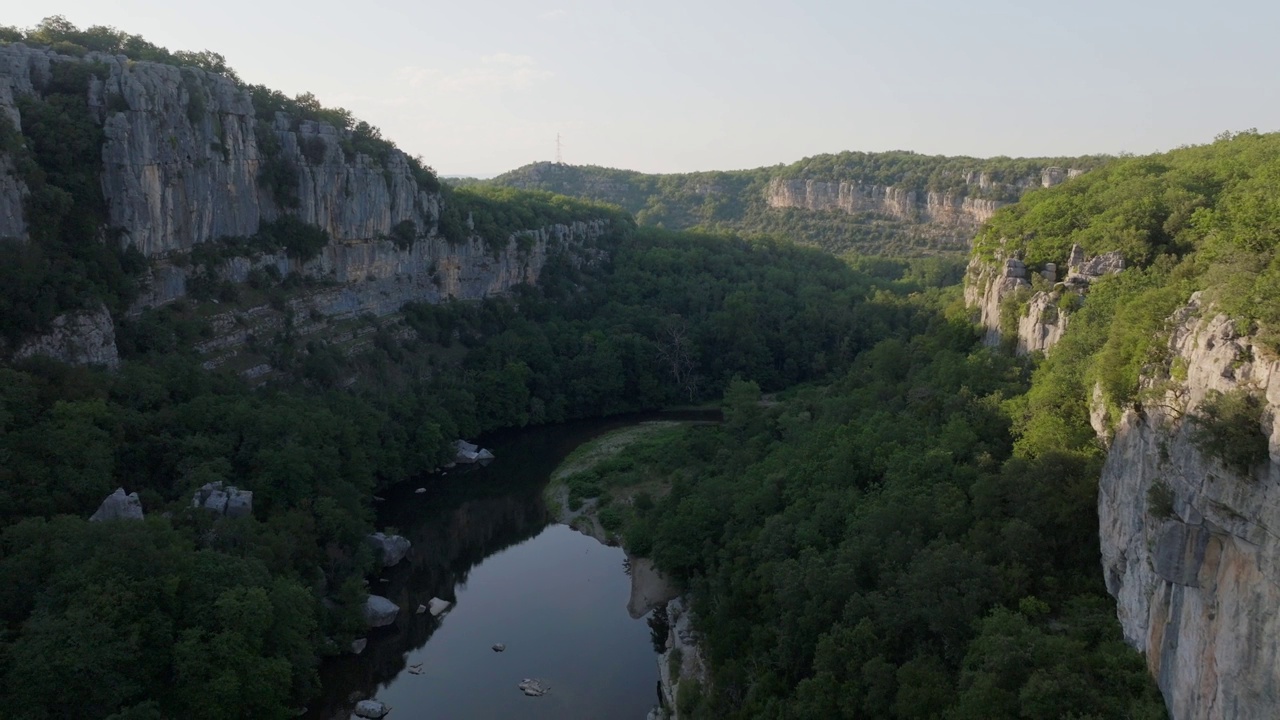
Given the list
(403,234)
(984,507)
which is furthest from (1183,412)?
(403,234)

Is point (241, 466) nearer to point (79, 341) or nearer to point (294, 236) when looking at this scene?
point (79, 341)

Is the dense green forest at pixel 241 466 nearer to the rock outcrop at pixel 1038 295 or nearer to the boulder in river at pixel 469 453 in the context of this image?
the boulder in river at pixel 469 453

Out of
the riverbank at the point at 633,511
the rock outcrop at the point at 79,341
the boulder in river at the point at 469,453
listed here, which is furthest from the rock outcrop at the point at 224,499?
the boulder in river at the point at 469,453

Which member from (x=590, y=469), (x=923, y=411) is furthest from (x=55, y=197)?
(x=923, y=411)

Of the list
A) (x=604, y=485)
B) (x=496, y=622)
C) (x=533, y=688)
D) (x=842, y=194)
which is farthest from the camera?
(x=842, y=194)

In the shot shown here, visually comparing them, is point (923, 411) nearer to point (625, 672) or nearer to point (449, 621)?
point (625, 672)

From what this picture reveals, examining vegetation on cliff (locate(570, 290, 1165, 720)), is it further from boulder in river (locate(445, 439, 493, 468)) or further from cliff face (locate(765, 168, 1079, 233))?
cliff face (locate(765, 168, 1079, 233))
